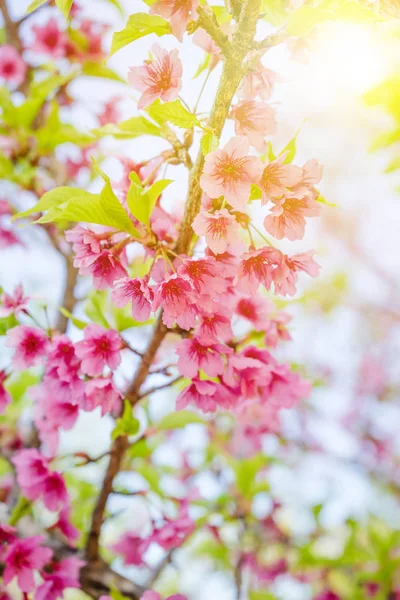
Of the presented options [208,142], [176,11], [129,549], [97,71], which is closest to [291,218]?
[208,142]

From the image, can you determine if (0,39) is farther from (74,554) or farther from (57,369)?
(74,554)

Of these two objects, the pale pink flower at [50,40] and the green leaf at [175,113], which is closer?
the green leaf at [175,113]

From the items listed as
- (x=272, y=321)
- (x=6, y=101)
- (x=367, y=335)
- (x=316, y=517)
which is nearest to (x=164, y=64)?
(x=272, y=321)

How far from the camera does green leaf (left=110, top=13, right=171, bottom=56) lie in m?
1.06

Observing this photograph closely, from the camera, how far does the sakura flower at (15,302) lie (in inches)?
52.9

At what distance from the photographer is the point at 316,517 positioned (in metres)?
3.14

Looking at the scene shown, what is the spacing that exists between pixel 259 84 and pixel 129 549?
1656 millimetres

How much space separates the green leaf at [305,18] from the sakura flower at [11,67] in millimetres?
2026

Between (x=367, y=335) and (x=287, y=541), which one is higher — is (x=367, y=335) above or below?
above

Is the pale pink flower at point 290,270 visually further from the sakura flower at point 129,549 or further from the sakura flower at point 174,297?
the sakura flower at point 129,549

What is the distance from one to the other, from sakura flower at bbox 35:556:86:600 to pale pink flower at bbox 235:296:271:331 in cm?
89

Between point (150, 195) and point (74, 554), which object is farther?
point (74, 554)

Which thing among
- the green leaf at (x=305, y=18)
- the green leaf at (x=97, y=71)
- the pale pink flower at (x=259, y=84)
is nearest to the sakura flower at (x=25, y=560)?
the pale pink flower at (x=259, y=84)

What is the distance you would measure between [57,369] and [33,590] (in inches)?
25.8
